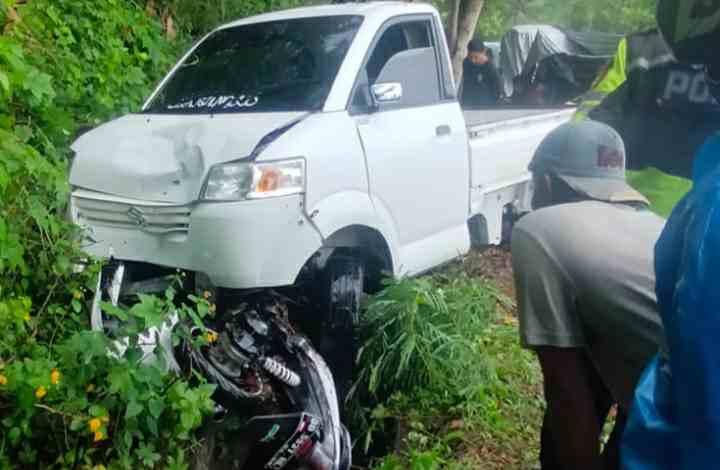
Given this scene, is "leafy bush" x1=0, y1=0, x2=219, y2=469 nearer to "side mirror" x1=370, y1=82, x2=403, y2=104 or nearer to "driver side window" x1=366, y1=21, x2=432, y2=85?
"side mirror" x1=370, y1=82, x2=403, y2=104

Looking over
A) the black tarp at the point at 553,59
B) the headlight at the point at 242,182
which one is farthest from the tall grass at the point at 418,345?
the black tarp at the point at 553,59

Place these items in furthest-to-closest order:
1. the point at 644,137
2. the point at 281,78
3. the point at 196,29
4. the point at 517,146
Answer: the point at 196,29
the point at 517,146
the point at 281,78
the point at 644,137

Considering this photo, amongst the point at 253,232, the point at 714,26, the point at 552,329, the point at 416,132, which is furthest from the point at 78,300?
the point at 714,26

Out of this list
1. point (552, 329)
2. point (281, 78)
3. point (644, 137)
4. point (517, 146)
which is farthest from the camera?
point (517, 146)

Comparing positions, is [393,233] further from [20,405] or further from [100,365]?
[20,405]

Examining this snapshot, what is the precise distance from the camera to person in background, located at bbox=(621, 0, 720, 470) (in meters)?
1.08

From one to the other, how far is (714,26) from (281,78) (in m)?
3.41

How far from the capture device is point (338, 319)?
3.96 metres

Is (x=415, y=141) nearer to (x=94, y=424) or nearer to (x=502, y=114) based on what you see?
(x=502, y=114)

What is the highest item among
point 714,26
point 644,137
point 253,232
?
point 714,26

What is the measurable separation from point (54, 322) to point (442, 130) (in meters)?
2.60

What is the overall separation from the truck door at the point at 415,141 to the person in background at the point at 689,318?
300 centimetres

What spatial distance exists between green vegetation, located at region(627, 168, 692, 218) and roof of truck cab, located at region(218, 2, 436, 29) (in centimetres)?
225

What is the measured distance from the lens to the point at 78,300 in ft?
12.2
